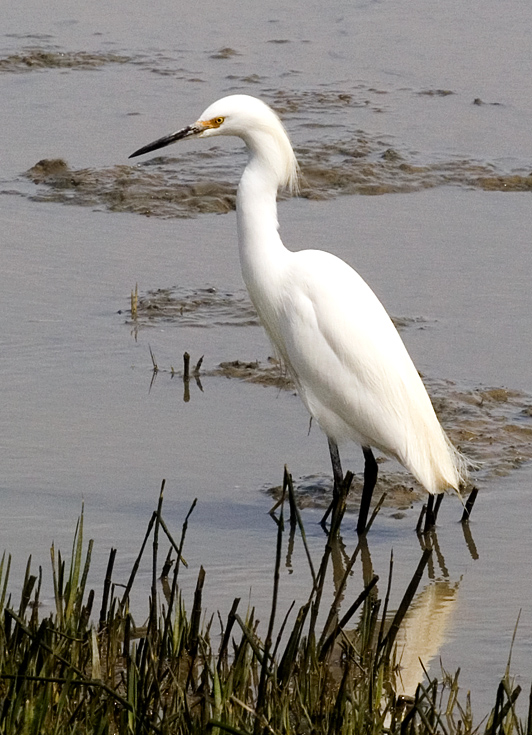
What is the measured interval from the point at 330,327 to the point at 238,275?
7.81 ft

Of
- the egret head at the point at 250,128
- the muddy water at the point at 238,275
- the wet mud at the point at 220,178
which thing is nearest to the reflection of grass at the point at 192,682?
the muddy water at the point at 238,275

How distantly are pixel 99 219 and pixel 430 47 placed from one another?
5.32 m

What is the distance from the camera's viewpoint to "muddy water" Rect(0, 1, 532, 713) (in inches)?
197

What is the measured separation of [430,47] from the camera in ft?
41.5

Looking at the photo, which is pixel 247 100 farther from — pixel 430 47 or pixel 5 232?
pixel 430 47

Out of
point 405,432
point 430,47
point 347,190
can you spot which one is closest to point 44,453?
point 405,432

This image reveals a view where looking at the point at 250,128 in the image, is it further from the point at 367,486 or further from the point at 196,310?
the point at 196,310

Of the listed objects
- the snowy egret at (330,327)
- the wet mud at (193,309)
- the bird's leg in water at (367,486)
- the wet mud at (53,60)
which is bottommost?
the bird's leg in water at (367,486)

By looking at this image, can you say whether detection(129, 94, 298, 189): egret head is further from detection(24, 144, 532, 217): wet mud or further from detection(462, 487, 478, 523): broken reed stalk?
detection(24, 144, 532, 217): wet mud

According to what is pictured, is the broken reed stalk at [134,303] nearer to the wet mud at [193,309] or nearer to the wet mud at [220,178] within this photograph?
the wet mud at [193,309]

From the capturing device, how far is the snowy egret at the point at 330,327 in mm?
5250

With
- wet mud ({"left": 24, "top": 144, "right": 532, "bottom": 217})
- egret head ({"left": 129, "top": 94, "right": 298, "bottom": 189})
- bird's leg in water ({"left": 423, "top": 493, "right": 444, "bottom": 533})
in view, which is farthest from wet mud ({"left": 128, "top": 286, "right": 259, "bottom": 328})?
bird's leg in water ({"left": 423, "top": 493, "right": 444, "bottom": 533})

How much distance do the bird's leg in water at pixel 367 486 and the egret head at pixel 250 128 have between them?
1.13m

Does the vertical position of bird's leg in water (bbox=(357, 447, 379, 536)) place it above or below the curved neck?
below
